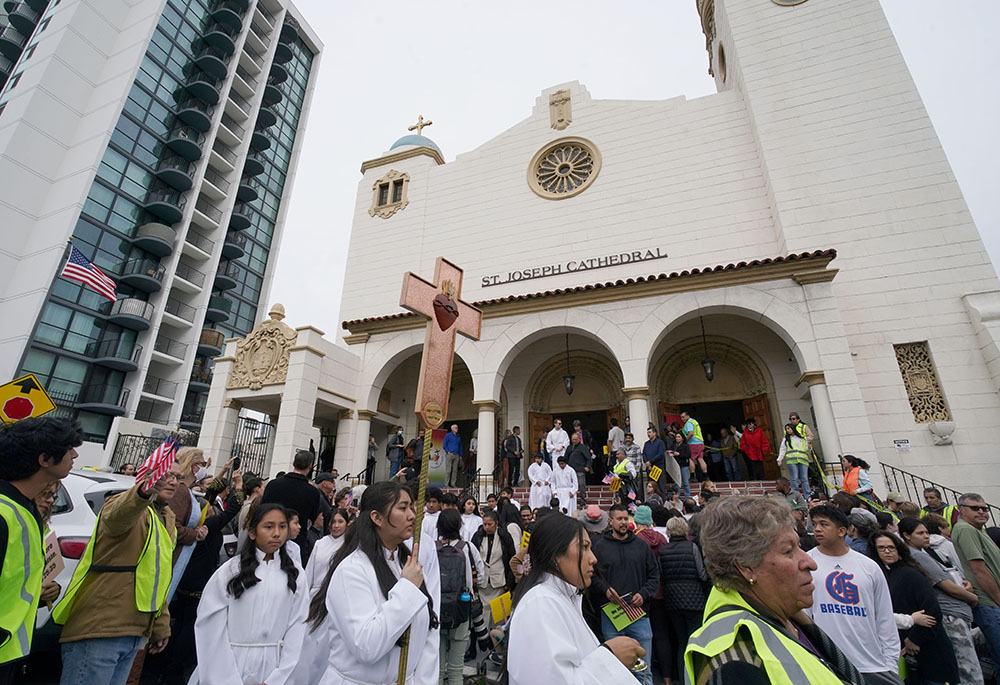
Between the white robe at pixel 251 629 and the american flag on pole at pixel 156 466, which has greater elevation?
the american flag on pole at pixel 156 466

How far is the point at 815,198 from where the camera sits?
12625 millimetres

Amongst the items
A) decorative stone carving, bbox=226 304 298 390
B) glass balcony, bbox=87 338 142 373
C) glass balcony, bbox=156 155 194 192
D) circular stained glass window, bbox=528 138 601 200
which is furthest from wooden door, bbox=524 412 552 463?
glass balcony, bbox=156 155 194 192

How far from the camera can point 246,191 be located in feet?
106

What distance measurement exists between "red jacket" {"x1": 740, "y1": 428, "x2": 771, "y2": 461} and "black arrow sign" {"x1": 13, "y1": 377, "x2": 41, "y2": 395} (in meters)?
12.9

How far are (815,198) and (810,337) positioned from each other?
15.3 feet

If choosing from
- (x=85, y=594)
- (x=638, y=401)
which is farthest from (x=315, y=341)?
(x=85, y=594)

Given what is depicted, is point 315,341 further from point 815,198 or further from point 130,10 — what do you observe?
point 130,10

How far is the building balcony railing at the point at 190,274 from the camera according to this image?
2853 cm

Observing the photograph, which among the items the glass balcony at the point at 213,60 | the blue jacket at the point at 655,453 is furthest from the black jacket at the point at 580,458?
the glass balcony at the point at 213,60

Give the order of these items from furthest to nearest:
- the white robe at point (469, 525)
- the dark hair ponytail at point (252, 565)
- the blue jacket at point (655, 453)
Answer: the blue jacket at point (655, 453), the white robe at point (469, 525), the dark hair ponytail at point (252, 565)

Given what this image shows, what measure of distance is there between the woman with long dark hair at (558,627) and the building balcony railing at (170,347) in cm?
3095

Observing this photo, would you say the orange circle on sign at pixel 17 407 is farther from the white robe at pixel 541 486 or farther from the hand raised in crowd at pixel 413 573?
the white robe at pixel 541 486

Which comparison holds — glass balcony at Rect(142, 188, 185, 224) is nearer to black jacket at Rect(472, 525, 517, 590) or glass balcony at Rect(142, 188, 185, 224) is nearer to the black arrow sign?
the black arrow sign

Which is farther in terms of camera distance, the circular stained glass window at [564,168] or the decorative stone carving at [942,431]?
the circular stained glass window at [564,168]
